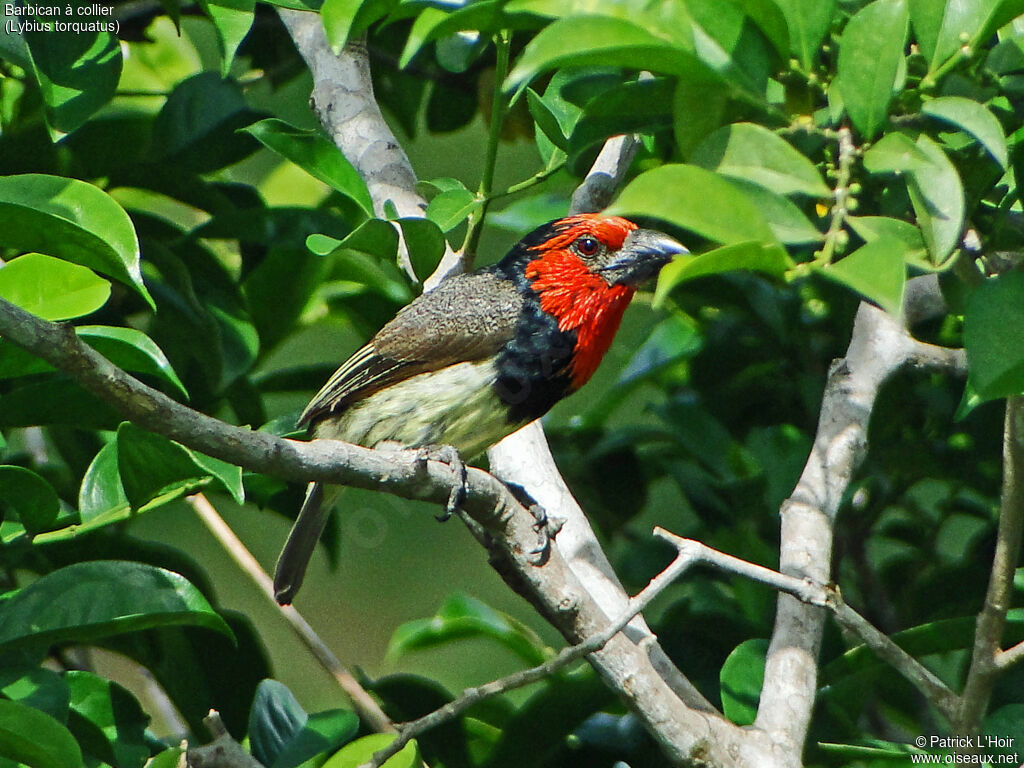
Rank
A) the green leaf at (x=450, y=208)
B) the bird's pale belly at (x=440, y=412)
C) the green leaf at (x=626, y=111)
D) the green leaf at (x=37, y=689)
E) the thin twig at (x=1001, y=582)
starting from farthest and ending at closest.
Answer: the bird's pale belly at (x=440, y=412) < the green leaf at (x=450, y=208) < the green leaf at (x=37, y=689) < the green leaf at (x=626, y=111) < the thin twig at (x=1001, y=582)

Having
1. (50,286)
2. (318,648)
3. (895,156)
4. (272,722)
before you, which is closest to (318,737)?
(272,722)

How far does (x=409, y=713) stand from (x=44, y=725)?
1011 mm

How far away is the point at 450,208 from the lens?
2.41m

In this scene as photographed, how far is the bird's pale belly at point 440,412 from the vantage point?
2.84 meters

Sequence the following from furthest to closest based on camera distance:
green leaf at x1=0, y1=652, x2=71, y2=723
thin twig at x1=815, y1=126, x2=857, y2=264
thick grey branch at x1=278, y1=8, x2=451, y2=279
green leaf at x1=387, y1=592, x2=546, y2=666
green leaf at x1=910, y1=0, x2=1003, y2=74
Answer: thick grey branch at x1=278, y1=8, x2=451, y2=279
green leaf at x1=387, y1=592, x2=546, y2=666
green leaf at x1=0, y1=652, x2=71, y2=723
green leaf at x1=910, y1=0, x2=1003, y2=74
thin twig at x1=815, y1=126, x2=857, y2=264

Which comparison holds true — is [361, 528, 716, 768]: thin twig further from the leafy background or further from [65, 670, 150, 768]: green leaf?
[65, 670, 150, 768]: green leaf

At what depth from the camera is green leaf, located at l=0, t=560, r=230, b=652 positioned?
202 cm

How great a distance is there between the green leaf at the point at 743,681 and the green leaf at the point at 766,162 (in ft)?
3.57

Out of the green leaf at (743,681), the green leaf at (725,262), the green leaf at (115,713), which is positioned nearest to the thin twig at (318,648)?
the green leaf at (115,713)

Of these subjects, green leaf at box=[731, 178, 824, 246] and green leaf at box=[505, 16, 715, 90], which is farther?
green leaf at box=[731, 178, 824, 246]


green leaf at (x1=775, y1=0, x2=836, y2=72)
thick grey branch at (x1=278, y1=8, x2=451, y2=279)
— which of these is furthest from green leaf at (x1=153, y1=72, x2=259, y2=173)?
green leaf at (x1=775, y1=0, x2=836, y2=72)

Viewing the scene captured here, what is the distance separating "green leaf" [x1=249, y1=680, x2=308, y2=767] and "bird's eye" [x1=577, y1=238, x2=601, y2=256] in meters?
1.39

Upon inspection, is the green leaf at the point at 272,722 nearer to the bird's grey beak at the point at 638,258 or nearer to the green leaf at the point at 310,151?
the green leaf at the point at 310,151

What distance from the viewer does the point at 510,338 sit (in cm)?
301
